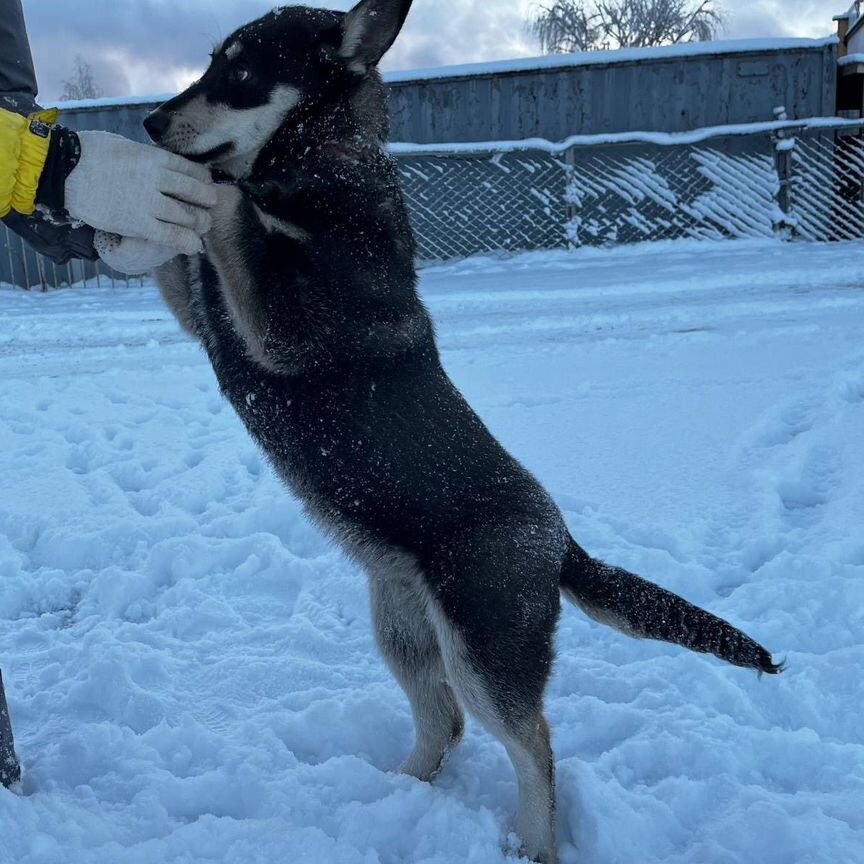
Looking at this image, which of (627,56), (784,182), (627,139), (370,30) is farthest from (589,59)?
(370,30)

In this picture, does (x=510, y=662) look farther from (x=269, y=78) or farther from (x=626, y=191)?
(x=626, y=191)

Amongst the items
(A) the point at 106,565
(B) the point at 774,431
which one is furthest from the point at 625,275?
(A) the point at 106,565

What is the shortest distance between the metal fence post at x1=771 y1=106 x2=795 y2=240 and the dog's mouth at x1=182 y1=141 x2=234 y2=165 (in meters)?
11.3

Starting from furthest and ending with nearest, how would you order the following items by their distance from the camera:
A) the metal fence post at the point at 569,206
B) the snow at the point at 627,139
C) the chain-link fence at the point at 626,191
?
the metal fence post at the point at 569,206, the chain-link fence at the point at 626,191, the snow at the point at 627,139

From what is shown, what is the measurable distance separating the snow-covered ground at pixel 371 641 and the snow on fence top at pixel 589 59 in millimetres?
7874

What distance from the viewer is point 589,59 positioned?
12.6m

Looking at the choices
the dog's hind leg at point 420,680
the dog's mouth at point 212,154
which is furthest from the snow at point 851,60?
the dog's hind leg at point 420,680

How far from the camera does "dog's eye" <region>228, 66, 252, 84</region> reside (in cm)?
240

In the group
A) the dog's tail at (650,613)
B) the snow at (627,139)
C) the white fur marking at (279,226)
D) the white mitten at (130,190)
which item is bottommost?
the dog's tail at (650,613)

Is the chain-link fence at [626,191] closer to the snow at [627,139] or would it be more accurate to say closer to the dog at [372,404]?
the snow at [627,139]

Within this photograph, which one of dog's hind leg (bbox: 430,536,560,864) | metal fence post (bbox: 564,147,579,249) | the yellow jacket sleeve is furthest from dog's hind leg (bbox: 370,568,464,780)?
metal fence post (bbox: 564,147,579,249)

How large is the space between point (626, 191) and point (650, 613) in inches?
442

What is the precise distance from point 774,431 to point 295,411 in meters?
3.34

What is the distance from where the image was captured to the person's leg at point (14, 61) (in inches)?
90.4
